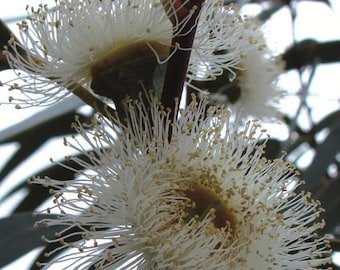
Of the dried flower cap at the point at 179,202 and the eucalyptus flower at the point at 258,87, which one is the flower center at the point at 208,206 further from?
the eucalyptus flower at the point at 258,87

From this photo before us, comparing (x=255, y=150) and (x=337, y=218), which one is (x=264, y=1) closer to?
(x=337, y=218)

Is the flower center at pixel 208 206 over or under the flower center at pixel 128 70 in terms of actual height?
under

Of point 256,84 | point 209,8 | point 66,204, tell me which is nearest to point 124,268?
point 66,204

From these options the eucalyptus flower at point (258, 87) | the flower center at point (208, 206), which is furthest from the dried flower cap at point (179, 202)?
the eucalyptus flower at point (258, 87)

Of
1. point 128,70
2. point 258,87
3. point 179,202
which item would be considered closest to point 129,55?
point 128,70

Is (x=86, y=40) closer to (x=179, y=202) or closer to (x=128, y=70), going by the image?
(x=128, y=70)

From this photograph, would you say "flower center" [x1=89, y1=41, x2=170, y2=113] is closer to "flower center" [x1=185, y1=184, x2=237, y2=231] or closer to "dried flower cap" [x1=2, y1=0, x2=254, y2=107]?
"dried flower cap" [x1=2, y1=0, x2=254, y2=107]
